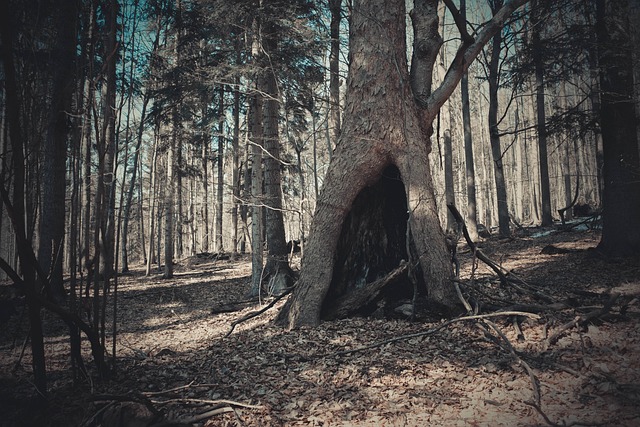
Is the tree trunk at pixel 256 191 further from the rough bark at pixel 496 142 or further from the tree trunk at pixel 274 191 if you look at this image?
the rough bark at pixel 496 142

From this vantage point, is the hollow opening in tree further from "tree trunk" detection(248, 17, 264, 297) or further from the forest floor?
"tree trunk" detection(248, 17, 264, 297)

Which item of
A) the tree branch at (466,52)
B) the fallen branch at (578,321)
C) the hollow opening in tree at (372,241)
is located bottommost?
the fallen branch at (578,321)

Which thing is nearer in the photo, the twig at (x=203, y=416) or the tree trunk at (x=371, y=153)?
the twig at (x=203, y=416)

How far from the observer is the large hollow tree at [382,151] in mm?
4906

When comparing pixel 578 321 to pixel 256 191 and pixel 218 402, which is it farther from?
pixel 256 191

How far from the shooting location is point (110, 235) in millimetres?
3447

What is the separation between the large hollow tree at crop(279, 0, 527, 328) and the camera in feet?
16.1

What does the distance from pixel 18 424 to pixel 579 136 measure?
10.9 metres

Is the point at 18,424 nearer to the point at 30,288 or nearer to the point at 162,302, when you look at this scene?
the point at 30,288

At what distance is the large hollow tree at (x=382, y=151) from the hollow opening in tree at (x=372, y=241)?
0.08 ft

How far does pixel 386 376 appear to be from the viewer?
11.1 ft

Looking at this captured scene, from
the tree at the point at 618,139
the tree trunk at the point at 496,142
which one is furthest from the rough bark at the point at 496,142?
the tree at the point at 618,139

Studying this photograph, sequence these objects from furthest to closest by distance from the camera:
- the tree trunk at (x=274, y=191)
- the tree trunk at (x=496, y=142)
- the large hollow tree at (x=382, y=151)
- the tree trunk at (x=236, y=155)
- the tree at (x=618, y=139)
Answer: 1. the tree trunk at (x=496, y=142)
2. the tree trunk at (x=236, y=155)
3. the tree trunk at (x=274, y=191)
4. the tree at (x=618, y=139)
5. the large hollow tree at (x=382, y=151)

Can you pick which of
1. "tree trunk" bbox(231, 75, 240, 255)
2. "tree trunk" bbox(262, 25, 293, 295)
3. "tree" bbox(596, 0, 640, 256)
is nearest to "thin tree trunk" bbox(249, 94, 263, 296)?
"tree trunk" bbox(262, 25, 293, 295)
